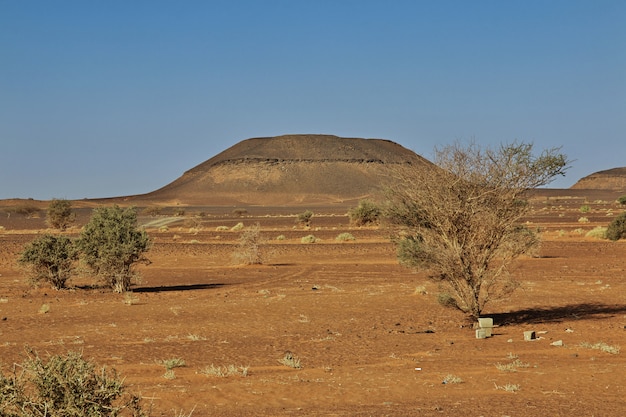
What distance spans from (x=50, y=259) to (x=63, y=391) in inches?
850

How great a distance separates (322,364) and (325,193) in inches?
6055

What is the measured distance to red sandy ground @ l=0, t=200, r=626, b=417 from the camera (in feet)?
34.9

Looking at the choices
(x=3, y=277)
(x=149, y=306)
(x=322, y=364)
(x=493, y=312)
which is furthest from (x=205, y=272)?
(x=322, y=364)

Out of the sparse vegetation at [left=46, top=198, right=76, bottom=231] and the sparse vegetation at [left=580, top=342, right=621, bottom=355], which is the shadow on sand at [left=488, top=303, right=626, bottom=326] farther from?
the sparse vegetation at [left=46, top=198, right=76, bottom=231]

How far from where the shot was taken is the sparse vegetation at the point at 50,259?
26266mm

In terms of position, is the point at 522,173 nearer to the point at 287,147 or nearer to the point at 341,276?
the point at 341,276

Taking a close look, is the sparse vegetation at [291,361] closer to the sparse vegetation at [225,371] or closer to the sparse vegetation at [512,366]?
the sparse vegetation at [225,371]

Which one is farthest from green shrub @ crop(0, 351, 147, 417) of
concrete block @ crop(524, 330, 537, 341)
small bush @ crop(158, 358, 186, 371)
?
concrete block @ crop(524, 330, 537, 341)

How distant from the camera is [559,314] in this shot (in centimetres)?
2014

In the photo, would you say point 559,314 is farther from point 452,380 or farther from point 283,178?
point 283,178

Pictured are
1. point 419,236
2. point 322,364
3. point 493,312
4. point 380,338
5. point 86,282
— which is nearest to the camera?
point 322,364

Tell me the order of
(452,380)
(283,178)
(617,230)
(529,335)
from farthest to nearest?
(283,178)
(617,230)
(529,335)
(452,380)

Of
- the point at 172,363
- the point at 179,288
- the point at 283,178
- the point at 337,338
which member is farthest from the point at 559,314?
the point at 283,178

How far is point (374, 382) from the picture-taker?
1191 centimetres
